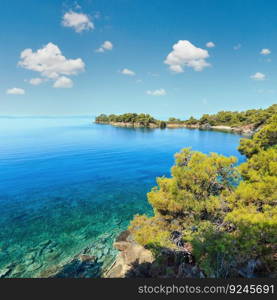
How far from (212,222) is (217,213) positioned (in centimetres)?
44

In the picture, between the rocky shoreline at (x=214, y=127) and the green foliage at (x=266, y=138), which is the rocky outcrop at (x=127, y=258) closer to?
the green foliage at (x=266, y=138)

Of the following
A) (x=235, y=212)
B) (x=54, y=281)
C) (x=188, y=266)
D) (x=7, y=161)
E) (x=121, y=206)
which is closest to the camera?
(x=54, y=281)

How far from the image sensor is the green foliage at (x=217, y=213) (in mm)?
5758

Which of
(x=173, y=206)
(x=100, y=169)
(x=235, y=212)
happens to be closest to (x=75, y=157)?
(x=100, y=169)

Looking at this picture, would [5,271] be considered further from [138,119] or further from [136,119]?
[136,119]

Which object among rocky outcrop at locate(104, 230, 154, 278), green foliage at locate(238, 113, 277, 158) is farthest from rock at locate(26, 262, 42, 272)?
green foliage at locate(238, 113, 277, 158)

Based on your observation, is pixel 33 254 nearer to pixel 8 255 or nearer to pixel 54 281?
pixel 8 255

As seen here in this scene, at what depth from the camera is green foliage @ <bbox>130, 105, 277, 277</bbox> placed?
227 inches

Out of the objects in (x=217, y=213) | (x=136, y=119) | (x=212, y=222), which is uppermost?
(x=136, y=119)

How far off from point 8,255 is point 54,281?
9317mm

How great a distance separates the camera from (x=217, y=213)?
723 centimetres

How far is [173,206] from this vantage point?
7.55 metres

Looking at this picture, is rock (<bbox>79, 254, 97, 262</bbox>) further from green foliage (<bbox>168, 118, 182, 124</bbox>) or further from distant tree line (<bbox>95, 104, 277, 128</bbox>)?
green foliage (<bbox>168, 118, 182, 124</bbox>)

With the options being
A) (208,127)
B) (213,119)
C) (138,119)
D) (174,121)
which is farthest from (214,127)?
(138,119)
